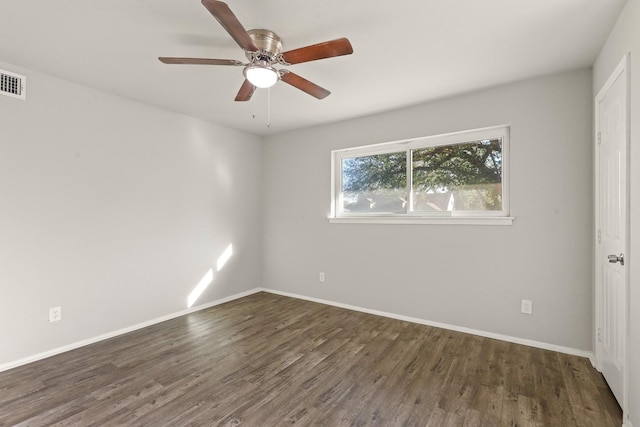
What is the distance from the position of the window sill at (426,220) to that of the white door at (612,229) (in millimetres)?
702

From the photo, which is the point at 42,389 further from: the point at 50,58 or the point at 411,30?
the point at 411,30

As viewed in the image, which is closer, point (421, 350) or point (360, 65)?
point (360, 65)

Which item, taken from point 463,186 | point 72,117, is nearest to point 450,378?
point 463,186

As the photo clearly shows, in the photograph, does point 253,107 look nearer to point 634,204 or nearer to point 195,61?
point 195,61

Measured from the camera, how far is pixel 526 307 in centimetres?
274

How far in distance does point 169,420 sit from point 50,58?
2741mm

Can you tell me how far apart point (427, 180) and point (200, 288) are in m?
3.05

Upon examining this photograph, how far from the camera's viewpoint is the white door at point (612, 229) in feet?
5.88

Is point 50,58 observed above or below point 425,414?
above

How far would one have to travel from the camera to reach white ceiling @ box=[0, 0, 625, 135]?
177 centimetres

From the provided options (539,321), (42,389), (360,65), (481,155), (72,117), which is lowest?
(42,389)

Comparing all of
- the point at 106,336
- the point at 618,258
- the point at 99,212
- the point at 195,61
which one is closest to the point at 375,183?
the point at 618,258

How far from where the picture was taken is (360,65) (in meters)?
2.43

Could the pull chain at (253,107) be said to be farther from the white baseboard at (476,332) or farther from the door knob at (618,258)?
the door knob at (618,258)
